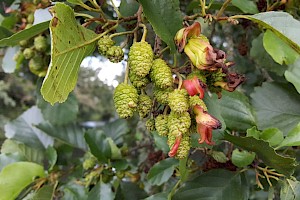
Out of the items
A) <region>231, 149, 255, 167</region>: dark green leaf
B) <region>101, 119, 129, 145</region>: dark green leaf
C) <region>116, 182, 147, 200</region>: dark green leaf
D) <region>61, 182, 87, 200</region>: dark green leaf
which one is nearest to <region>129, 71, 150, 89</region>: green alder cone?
<region>231, 149, 255, 167</region>: dark green leaf

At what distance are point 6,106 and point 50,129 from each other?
1.33 m

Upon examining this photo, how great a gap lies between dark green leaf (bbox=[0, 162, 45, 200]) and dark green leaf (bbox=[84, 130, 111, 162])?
138 millimetres

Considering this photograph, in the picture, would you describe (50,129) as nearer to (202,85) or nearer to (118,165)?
(118,165)

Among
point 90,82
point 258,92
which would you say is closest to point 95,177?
point 258,92

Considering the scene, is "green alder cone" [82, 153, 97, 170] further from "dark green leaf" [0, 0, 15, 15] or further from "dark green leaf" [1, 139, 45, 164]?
"dark green leaf" [0, 0, 15, 15]

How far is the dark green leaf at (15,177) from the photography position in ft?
3.10

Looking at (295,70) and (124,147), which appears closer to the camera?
(295,70)

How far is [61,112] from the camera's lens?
123cm

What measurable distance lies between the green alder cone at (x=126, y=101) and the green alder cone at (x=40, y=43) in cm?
45

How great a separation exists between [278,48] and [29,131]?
2.63ft

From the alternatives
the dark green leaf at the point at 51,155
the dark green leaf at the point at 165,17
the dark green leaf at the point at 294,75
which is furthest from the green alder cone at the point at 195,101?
the dark green leaf at the point at 51,155

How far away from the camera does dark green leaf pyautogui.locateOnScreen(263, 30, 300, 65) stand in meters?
0.81

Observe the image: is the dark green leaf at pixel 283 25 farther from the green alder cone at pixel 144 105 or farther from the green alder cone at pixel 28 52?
the green alder cone at pixel 28 52

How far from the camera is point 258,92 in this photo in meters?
1.01
